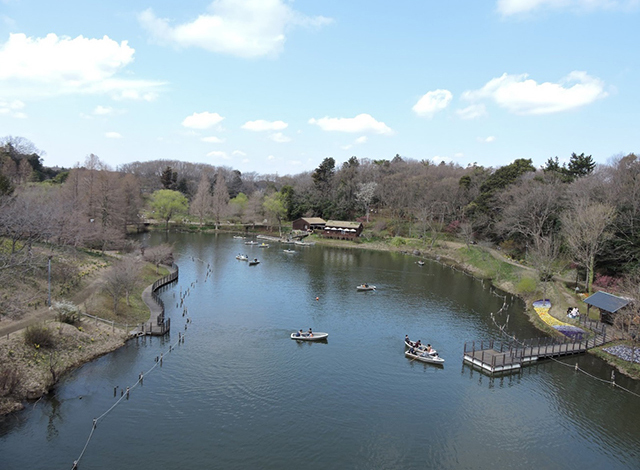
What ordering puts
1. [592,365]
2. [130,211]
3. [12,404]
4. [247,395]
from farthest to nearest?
[130,211]
[592,365]
[247,395]
[12,404]

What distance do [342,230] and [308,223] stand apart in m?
10.9

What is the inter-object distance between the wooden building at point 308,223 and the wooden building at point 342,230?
4074mm

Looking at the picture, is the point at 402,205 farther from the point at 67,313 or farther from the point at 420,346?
the point at 67,313

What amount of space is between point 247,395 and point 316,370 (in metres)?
6.05

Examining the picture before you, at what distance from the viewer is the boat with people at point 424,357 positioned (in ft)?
104

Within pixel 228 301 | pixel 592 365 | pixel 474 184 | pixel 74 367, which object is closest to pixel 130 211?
pixel 228 301

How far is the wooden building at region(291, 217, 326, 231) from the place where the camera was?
106688 millimetres

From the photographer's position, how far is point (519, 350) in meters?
33.7

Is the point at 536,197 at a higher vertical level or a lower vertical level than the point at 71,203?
higher

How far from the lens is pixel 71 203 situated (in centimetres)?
5778

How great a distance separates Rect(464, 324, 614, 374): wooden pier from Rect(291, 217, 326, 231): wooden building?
2863 inches

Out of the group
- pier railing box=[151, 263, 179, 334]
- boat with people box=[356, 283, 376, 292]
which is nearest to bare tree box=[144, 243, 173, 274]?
pier railing box=[151, 263, 179, 334]

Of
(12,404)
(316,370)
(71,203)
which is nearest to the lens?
(12,404)

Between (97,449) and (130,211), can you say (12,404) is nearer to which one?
(97,449)
